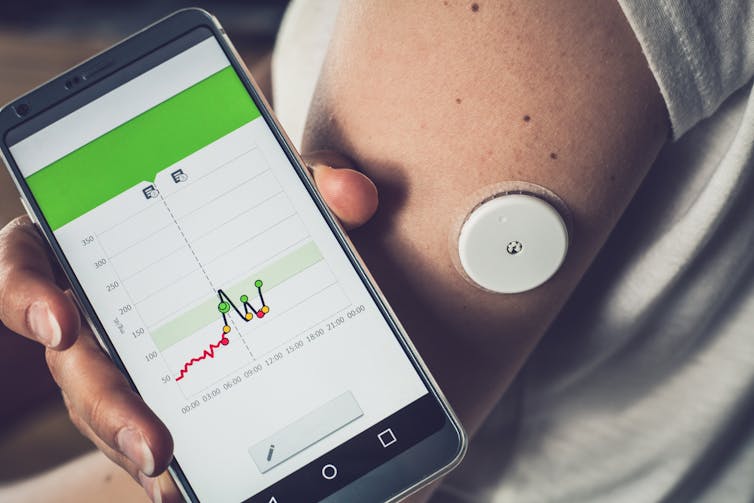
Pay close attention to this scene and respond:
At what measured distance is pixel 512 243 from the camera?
0.46 meters

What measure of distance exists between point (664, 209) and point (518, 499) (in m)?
0.32

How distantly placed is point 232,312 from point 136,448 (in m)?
0.11

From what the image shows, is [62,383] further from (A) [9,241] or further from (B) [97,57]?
(B) [97,57]

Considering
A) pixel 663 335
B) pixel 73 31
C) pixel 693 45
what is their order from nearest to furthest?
pixel 693 45, pixel 663 335, pixel 73 31

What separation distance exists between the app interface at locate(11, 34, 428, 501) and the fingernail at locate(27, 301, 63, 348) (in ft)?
0.15

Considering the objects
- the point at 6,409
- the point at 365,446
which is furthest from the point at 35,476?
the point at 365,446

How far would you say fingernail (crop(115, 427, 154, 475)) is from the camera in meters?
0.43

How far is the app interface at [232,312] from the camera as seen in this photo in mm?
484

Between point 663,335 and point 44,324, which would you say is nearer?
point 44,324

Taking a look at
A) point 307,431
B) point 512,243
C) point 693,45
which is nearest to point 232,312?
point 307,431

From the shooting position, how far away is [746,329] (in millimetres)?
568

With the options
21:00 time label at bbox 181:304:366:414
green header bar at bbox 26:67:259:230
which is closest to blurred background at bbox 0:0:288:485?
green header bar at bbox 26:67:259:230

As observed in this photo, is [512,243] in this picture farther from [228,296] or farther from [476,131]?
[228,296]

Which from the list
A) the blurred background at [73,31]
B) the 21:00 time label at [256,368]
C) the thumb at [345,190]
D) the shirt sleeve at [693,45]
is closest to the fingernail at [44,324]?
the 21:00 time label at [256,368]
